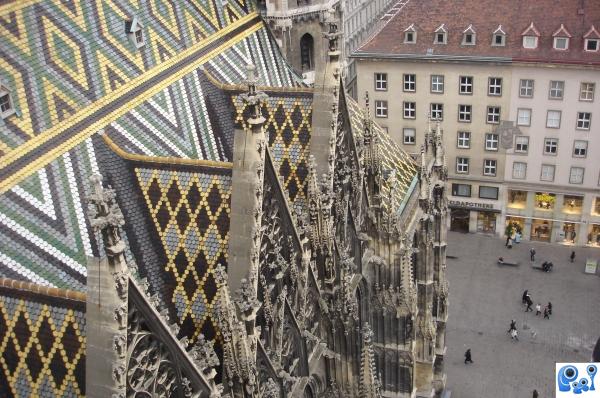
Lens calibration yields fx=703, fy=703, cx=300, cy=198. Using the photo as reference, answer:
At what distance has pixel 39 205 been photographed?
54.9 ft

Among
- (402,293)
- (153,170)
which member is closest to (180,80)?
(153,170)

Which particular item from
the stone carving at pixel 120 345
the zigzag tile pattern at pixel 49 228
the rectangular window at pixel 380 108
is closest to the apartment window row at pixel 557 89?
the rectangular window at pixel 380 108

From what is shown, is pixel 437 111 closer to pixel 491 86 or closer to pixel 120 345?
pixel 491 86

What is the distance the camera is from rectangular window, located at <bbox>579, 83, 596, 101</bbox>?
48156 millimetres

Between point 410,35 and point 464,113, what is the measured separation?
6.97 meters

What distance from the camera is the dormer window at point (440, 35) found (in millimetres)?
50500

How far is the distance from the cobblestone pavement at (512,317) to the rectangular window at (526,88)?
1182 cm

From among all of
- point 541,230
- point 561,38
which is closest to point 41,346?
point 561,38

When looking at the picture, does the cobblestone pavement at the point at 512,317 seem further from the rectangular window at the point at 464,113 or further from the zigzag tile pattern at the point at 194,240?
the zigzag tile pattern at the point at 194,240

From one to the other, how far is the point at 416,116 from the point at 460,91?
151 inches

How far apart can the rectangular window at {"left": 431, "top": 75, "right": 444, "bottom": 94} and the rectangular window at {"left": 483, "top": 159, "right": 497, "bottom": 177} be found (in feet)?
21.1

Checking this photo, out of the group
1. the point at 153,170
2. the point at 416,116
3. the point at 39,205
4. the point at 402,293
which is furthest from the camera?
the point at 416,116

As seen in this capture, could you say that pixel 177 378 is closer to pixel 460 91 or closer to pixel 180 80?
pixel 180 80

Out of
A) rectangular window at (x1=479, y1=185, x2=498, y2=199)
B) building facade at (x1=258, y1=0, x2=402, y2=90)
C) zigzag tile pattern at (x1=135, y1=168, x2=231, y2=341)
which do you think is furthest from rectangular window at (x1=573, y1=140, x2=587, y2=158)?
zigzag tile pattern at (x1=135, y1=168, x2=231, y2=341)
